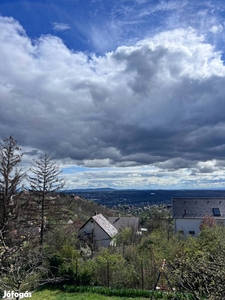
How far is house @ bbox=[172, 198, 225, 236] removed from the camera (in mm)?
33719

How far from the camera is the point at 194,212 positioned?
34.6 meters

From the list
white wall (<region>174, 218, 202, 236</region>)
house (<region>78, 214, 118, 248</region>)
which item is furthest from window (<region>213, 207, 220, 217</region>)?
house (<region>78, 214, 118, 248</region>)

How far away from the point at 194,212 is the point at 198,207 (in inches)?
46.2

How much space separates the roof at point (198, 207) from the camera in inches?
1350

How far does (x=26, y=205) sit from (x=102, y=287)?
7.85 metres

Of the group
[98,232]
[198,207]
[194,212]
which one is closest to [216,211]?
[198,207]

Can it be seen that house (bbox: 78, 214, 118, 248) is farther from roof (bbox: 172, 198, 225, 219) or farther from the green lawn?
the green lawn

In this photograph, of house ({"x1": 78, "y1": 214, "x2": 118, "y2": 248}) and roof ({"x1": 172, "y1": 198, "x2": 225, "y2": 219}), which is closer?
house ({"x1": 78, "y1": 214, "x2": 118, "y2": 248})

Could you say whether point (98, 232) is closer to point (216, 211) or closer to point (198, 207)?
point (198, 207)

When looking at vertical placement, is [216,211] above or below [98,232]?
above

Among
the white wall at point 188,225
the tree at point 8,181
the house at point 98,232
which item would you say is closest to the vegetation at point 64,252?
the tree at point 8,181

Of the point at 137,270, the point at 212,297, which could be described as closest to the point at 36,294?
the point at 137,270

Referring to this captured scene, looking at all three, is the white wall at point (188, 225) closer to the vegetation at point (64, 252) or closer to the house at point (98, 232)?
the house at point (98, 232)

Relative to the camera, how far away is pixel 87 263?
46.6 ft
